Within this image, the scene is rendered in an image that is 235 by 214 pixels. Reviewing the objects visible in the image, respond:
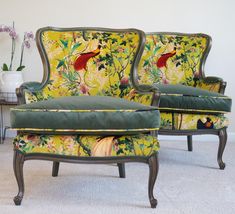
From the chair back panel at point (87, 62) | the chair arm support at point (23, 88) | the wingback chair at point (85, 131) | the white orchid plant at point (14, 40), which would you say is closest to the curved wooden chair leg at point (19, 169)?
the wingback chair at point (85, 131)

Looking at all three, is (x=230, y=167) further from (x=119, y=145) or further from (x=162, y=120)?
(x=119, y=145)

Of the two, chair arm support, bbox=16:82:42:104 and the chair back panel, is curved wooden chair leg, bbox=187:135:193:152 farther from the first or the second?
chair arm support, bbox=16:82:42:104

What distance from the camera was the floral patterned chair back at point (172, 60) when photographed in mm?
2668

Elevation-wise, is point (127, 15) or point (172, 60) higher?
point (127, 15)

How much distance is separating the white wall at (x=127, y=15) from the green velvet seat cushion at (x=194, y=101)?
1.00 meters

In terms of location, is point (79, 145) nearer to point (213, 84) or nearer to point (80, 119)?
point (80, 119)

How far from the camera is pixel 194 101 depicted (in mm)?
2135

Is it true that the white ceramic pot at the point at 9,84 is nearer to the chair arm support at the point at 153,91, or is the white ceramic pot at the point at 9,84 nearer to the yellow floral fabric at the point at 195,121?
the chair arm support at the point at 153,91

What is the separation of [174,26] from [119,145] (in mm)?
1791

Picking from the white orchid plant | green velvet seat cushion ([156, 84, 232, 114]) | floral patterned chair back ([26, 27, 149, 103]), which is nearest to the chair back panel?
floral patterned chair back ([26, 27, 149, 103])

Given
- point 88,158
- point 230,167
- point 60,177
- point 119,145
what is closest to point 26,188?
point 60,177

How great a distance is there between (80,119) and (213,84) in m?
1.35

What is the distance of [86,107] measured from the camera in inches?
59.7

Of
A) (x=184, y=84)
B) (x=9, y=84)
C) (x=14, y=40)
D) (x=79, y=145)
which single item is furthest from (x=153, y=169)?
(x=14, y=40)
